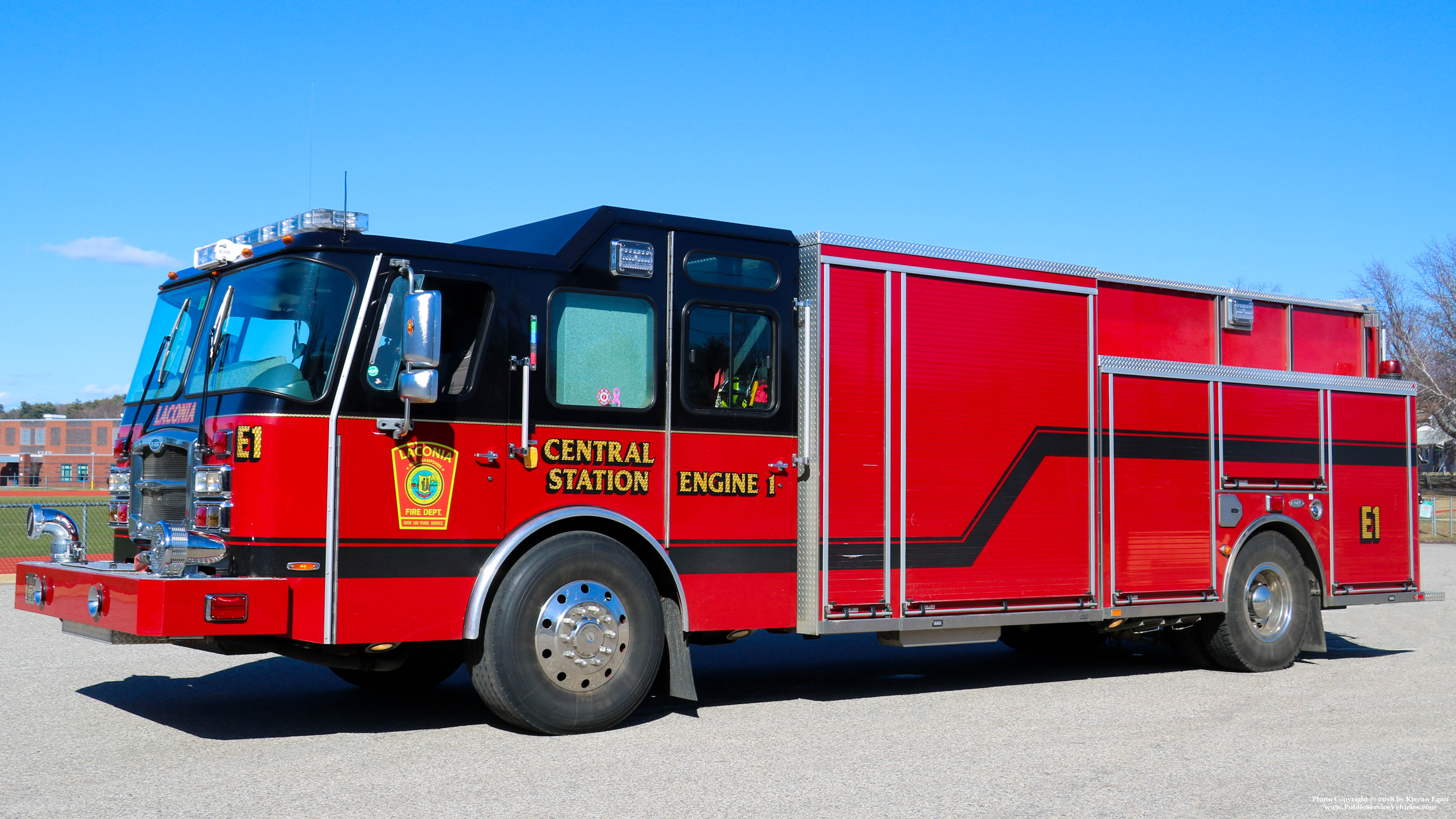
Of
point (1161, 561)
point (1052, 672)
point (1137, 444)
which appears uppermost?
point (1137, 444)

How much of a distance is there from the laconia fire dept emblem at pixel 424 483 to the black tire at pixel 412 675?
1985mm

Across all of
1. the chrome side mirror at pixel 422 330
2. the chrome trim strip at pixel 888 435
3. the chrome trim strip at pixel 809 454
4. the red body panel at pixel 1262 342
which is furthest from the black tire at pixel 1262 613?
the chrome side mirror at pixel 422 330

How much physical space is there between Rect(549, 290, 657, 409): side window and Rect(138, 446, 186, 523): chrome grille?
6.90ft

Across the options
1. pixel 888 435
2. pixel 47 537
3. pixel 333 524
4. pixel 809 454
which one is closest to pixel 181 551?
pixel 333 524

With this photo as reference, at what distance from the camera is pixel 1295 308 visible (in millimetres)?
11164

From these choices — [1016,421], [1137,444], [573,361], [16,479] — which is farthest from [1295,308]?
[16,479]

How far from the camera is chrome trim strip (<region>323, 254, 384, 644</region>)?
657 centimetres

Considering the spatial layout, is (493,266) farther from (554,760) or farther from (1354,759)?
(1354,759)

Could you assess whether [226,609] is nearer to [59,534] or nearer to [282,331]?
[282,331]

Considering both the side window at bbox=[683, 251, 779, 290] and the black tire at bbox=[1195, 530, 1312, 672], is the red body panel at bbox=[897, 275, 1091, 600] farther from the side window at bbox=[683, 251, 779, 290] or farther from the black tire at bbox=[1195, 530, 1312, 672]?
the black tire at bbox=[1195, 530, 1312, 672]

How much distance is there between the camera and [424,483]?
6871 mm

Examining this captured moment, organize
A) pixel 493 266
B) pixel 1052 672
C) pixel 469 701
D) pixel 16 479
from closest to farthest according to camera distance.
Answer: pixel 493 266 → pixel 469 701 → pixel 1052 672 → pixel 16 479

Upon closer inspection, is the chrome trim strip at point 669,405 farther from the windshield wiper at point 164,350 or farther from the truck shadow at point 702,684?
the windshield wiper at point 164,350

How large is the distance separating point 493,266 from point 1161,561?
19.0ft
